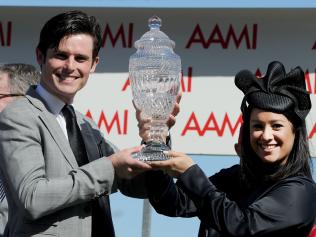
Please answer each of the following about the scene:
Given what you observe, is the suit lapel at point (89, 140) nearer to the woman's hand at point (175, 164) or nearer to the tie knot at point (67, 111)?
the tie knot at point (67, 111)

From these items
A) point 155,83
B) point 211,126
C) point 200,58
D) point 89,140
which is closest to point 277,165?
point 155,83

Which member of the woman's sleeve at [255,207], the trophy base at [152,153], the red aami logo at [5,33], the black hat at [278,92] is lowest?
the woman's sleeve at [255,207]

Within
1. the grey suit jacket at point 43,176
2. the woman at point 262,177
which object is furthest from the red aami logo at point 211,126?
the grey suit jacket at point 43,176

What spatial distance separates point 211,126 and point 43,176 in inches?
78.9

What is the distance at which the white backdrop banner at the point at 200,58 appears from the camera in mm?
4961

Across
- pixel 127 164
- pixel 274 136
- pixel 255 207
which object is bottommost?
pixel 255 207

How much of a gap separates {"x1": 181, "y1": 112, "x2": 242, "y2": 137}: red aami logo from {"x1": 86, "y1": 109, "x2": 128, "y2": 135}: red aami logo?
0.94ft

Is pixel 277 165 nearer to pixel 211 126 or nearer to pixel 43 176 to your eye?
pixel 43 176

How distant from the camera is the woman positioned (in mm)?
3133

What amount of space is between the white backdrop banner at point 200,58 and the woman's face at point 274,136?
1712mm

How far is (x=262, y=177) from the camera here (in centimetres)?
326

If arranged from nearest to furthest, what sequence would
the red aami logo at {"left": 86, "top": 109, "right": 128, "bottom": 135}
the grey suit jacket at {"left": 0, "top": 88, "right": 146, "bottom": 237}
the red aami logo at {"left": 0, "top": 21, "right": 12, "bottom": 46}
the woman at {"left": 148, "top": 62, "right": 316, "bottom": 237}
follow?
the grey suit jacket at {"left": 0, "top": 88, "right": 146, "bottom": 237} < the woman at {"left": 148, "top": 62, "right": 316, "bottom": 237} < the red aami logo at {"left": 86, "top": 109, "right": 128, "bottom": 135} < the red aami logo at {"left": 0, "top": 21, "right": 12, "bottom": 46}

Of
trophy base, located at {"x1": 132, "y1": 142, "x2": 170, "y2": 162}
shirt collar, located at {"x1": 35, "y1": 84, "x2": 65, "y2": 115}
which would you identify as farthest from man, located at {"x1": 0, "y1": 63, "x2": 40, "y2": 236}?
trophy base, located at {"x1": 132, "y1": 142, "x2": 170, "y2": 162}

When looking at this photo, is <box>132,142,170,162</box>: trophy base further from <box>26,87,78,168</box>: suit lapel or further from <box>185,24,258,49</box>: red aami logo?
<box>185,24,258,49</box>: red aami logo
